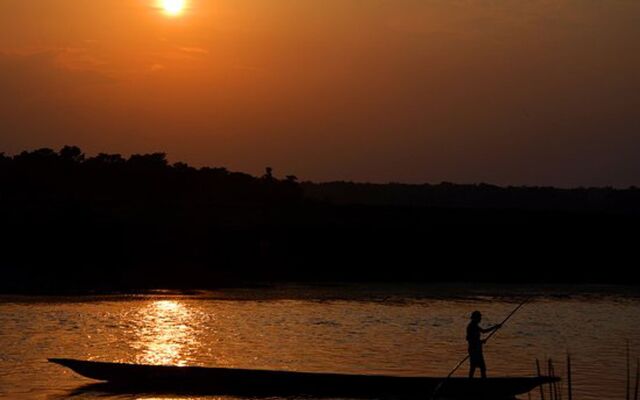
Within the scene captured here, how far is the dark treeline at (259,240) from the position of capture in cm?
6128

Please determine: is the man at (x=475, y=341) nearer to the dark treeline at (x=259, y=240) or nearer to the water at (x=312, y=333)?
the water at (x=312, y=333)

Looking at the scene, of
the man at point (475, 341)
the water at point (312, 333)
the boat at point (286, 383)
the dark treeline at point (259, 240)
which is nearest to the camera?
the boat at point (286, 383)

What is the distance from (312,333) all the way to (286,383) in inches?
491

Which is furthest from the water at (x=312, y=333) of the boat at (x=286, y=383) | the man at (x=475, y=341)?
the man at (x=475, y=341)

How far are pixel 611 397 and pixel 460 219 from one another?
165ft

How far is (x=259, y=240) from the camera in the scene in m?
66.6

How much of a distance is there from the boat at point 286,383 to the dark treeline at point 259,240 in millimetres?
27437

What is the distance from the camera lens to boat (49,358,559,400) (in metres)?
23.6

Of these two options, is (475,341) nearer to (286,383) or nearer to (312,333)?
(286,383)

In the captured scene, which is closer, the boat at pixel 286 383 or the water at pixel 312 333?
the boat at pixel 286 383

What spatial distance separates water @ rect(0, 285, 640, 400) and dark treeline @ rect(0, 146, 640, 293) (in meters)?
9.14

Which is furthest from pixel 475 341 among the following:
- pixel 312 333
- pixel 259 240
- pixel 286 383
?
pixel 259 240

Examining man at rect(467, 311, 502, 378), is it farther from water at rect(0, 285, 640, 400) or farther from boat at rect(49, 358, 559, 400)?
water at rect(0, 285, 640, 400)

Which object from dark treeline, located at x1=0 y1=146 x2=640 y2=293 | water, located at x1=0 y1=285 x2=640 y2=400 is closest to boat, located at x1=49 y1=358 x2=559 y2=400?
water, located at x1=0 y1=285 x2=640 y2=400
